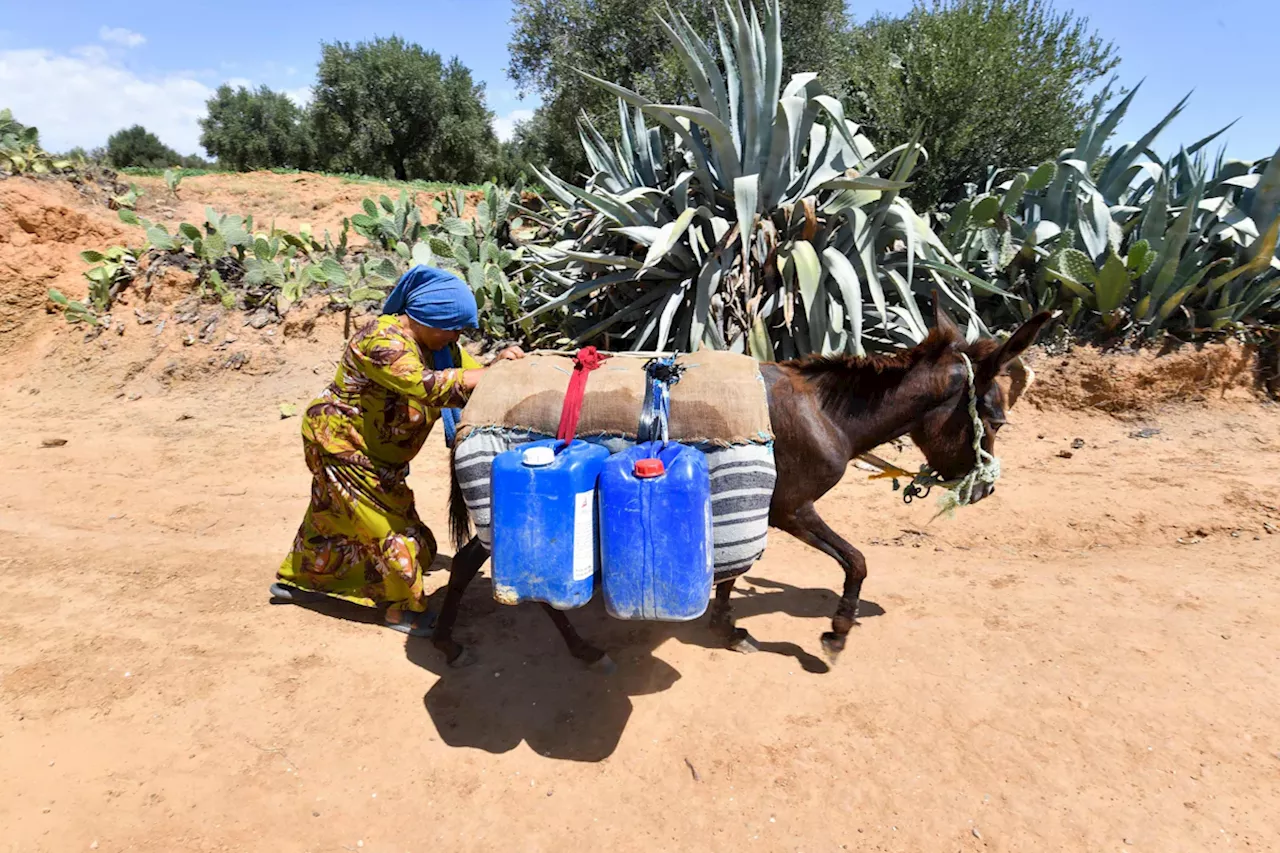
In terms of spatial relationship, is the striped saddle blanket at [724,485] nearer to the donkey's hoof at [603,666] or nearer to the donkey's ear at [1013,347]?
the donkey's hoof at [603,666]

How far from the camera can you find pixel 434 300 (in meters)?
3.01

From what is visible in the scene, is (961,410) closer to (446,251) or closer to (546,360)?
(546,360)

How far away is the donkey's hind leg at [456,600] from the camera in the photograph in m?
3.32

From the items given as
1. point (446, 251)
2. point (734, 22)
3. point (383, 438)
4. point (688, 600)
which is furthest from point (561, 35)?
point (688, 600)

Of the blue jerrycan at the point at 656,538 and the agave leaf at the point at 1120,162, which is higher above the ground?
the agave leaf at the point at 1120,162

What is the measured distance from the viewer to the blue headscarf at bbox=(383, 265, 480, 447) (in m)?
3.01

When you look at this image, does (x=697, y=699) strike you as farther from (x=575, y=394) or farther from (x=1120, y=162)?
(x=1120, y=162)

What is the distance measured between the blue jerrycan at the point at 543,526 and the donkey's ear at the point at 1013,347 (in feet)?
5.72

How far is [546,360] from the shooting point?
3012 millimetres

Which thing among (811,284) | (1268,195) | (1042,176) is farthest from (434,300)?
(1268,195)

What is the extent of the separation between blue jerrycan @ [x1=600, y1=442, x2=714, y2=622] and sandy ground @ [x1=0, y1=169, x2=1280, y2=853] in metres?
0.78

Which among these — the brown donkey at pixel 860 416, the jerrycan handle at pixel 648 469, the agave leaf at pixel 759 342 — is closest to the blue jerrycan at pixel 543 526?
the jerrycan handle at pixel 648 469

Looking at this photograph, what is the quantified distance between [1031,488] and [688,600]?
384 cm

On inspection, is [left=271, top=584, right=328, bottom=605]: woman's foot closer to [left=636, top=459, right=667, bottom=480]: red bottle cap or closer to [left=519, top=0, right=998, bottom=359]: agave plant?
[left=636, top=459, right=667, bottom=480]: red bottle cap
